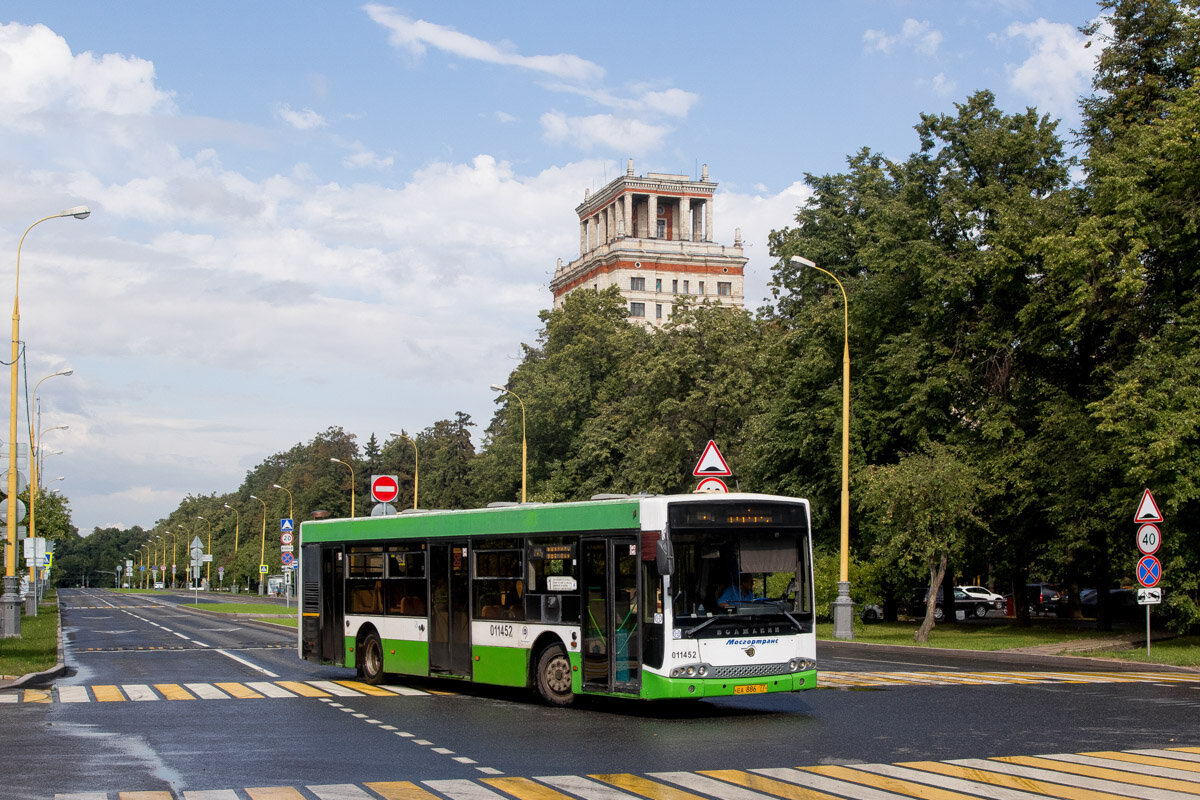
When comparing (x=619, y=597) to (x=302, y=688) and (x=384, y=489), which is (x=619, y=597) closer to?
(x=302, y=688)

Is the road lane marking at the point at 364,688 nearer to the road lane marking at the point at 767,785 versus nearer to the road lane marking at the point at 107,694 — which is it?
the road lane marking at the point at 107,694

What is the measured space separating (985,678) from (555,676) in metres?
8.43

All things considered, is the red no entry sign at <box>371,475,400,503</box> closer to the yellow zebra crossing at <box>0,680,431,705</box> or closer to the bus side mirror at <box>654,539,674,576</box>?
the yellow zebra crossing at <box>0,680,431,705</box>

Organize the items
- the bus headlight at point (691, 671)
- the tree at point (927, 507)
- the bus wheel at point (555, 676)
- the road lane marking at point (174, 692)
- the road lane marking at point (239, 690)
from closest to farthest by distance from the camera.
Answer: the bus headlight at point (691, 671) → the bus wheel at point (555, 676) → the road lane marking at point (174, 692) → the road lane marking at point (239, 690) → the tree at point (927, 507)

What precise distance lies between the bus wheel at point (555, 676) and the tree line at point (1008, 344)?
15540 millimetres

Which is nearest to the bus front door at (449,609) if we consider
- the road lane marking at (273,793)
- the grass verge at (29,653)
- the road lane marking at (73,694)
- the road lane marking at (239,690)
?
the road lane marking at (239,690)

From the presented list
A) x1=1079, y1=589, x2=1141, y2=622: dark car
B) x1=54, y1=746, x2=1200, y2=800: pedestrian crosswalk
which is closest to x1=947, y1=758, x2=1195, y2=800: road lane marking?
x1=54, y1=746, x2=1200, y2=800: pedestrian crosswalk

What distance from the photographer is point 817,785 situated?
1079 centimetres

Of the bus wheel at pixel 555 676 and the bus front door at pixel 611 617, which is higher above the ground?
the bus front door at pixel 611 617

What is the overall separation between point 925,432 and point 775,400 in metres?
8.99

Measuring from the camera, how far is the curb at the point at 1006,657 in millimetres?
25188

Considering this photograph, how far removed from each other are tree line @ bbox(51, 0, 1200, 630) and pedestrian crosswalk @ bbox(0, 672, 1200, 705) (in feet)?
22.7

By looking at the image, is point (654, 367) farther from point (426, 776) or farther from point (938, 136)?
point (426, 776)

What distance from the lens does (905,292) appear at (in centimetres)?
4066
